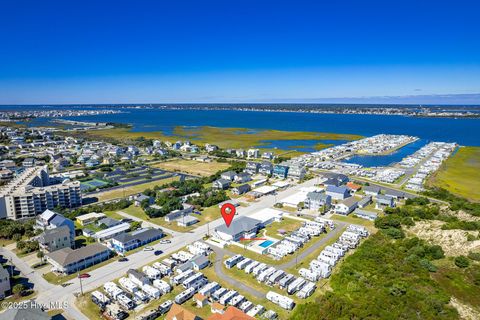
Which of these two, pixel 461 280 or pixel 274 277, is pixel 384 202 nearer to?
pixel 461 280

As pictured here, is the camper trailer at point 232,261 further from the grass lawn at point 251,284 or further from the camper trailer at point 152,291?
the camper trailer at point 152,291

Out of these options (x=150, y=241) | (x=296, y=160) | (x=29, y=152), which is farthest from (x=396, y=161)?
(x=29, y=152)

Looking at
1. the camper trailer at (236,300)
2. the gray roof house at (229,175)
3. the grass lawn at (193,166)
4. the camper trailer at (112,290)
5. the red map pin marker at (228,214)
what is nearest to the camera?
the camper trailer at (236,300)

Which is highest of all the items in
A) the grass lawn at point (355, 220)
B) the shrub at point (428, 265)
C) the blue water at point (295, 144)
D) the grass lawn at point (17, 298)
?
the blue water at point (295, 144)

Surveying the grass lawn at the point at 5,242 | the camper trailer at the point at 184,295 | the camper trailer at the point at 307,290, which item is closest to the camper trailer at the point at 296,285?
the camper trailer at the point at 307,290

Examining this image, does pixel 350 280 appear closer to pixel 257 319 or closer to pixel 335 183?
pixel 257 319

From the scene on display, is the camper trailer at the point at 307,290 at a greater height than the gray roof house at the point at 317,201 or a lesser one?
lesser

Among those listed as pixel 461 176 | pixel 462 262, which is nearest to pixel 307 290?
pixel 462 262
